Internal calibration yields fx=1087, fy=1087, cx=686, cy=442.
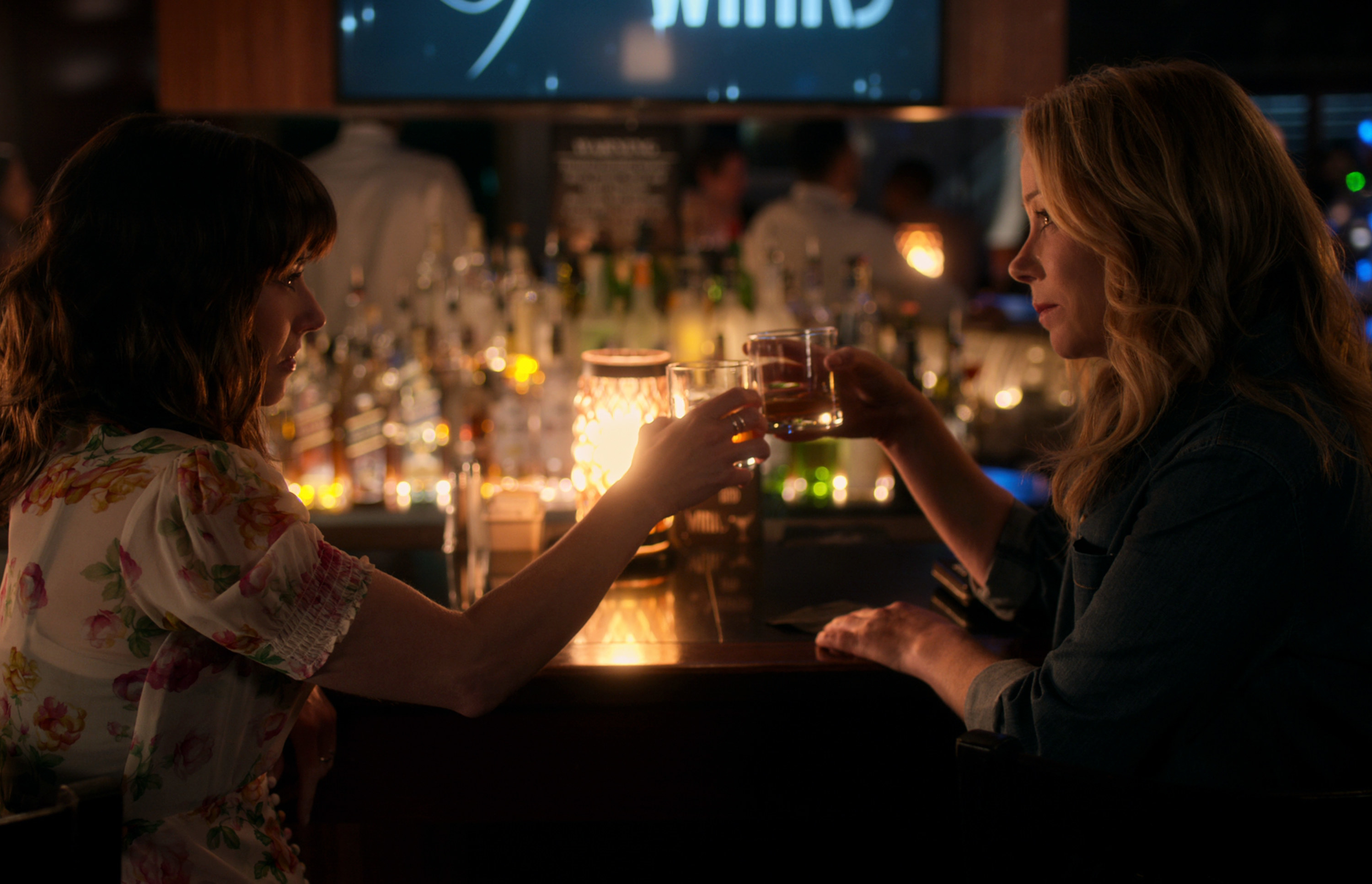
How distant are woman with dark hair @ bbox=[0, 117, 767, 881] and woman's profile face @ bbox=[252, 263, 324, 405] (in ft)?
0.04

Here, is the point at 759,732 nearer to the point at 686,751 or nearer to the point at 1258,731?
the point at 686,751

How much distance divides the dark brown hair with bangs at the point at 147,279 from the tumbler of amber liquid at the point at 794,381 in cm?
61

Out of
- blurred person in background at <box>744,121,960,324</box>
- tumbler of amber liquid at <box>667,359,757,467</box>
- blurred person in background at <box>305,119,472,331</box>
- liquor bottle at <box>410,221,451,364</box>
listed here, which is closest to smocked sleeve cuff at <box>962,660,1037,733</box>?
tumbler of amber liquid at <box>667,359,757,467</box>

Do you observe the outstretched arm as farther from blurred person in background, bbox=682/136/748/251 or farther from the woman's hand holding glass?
blurred person in background, bbox=682/136/748/251

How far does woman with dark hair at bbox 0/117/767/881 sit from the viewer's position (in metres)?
0.93

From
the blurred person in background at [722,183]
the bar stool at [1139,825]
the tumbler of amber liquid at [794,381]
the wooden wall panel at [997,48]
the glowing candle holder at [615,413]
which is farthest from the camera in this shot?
the blurred person in background at [722,183]

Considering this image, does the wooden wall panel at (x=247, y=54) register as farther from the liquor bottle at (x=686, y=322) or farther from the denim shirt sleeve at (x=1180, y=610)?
the denim shirt sleeve at (x=1180, y=610)

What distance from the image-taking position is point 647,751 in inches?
53.2

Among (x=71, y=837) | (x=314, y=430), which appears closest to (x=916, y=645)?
(x=71, y=837)

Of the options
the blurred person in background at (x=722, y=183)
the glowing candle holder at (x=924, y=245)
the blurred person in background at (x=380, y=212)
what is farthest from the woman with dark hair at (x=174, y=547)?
the glowing candle holder at (x=924, y=245)

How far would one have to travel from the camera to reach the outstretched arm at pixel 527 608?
0.97 m

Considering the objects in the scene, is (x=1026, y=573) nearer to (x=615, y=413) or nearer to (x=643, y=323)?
(x=615, y=413)

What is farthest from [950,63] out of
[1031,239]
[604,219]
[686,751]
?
[686,751]

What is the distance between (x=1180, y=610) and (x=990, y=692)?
232mm
